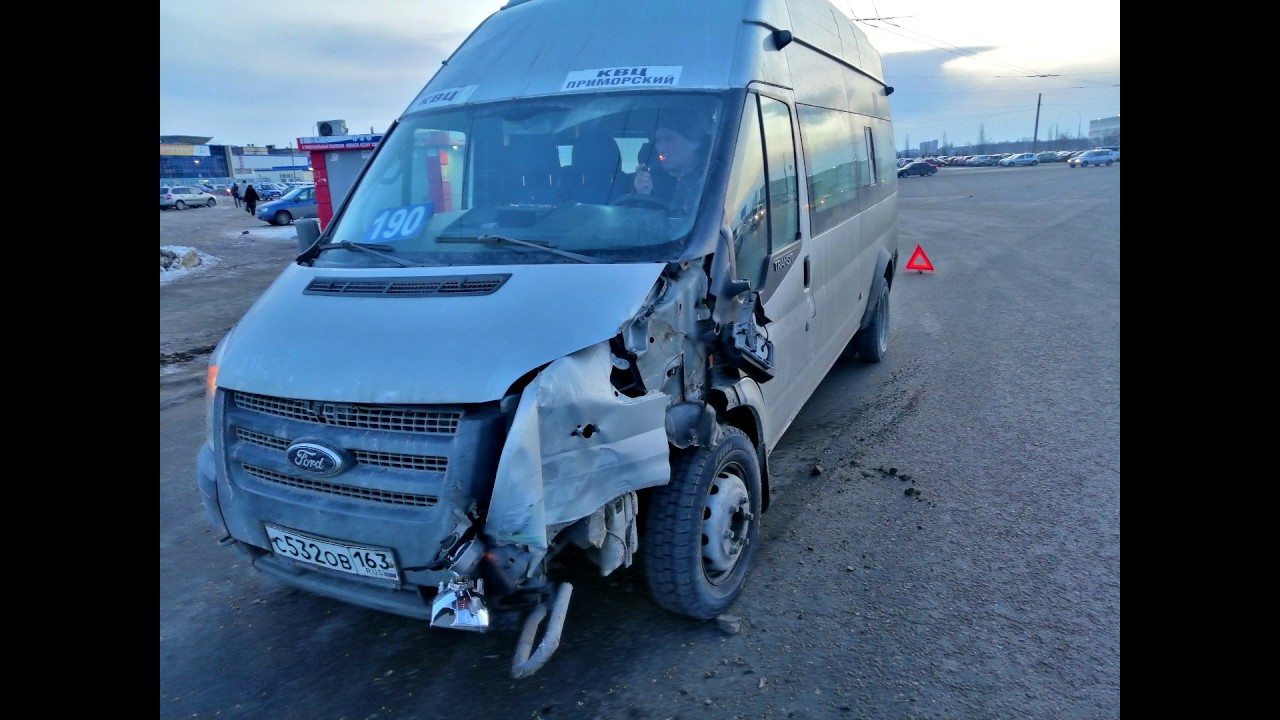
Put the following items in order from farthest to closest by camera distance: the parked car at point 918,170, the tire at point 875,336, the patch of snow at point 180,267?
1. the parked car at point 918,170
2. the patch of snow at point 180,267
3. the tire at point 875,336

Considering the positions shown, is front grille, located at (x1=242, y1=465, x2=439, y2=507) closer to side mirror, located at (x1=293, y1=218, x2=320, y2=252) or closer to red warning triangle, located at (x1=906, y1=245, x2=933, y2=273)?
side mirror, located at (x1=293, y1=218, x2=320, y2=252)

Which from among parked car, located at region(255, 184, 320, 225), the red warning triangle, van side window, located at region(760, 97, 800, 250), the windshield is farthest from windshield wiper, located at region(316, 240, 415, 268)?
parked car, located at region(255, 184, 320, 225)

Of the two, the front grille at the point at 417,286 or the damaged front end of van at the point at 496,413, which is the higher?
the front grille at the point at 417,286

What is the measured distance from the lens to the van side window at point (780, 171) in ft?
12.7

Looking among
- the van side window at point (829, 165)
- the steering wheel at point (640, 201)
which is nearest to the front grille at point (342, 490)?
the steering wheel at point (640, 201)

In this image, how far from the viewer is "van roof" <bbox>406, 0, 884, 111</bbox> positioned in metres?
3.74

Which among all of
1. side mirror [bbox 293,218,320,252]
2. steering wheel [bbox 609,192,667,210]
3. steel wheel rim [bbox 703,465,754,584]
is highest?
steering wheel [bbox 609,192,667,210]

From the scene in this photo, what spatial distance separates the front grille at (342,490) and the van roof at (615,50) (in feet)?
7.01

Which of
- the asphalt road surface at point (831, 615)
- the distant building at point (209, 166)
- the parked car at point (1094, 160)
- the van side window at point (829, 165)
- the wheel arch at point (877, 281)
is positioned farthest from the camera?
the distant building at point (209, 166)

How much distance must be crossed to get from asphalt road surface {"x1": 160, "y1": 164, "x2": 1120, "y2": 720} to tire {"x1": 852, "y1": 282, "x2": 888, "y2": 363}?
115cm

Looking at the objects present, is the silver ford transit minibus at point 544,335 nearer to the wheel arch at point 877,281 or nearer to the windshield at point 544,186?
the windshield at point 544,186

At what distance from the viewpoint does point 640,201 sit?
11.1 feet

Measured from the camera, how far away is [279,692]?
3.06m
